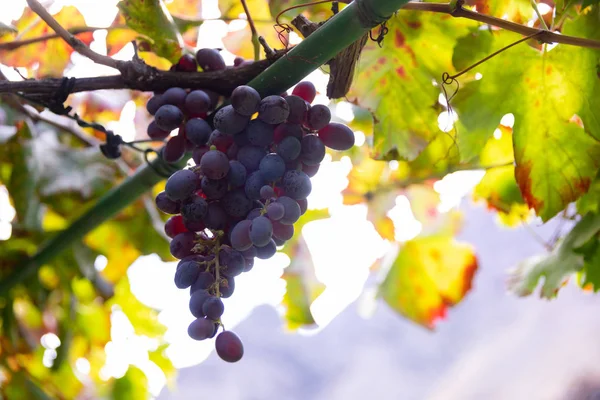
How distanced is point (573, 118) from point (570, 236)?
0.17m

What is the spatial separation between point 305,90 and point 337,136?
0.05m

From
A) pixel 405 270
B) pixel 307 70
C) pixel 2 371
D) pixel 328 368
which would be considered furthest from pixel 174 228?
pixel 328 368

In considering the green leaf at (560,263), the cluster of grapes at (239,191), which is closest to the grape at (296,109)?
the cluster of grapes at (239,191)

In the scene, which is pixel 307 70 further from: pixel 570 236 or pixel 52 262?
pixel 52 262

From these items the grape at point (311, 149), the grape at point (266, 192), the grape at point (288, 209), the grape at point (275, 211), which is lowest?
the grape at point (275, 211)

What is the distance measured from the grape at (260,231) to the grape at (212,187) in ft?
0.18

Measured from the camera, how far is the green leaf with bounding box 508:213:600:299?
2.26 feet

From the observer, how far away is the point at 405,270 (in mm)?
1115

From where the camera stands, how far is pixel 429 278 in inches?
42.6

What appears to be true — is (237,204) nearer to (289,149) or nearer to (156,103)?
(289,149)

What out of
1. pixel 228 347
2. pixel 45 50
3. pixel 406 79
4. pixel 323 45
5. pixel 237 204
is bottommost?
pixel 228 347

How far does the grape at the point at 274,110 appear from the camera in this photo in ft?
1.52

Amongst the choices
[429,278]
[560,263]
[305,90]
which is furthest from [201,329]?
[429,278]

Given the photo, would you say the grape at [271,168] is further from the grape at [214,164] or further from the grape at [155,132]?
the grape at [155,132]
